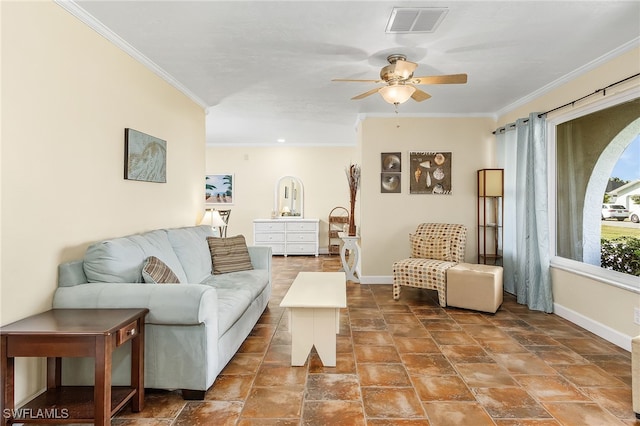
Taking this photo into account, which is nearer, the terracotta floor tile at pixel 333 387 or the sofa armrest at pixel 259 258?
the terracotta floor tile at pixel 333 387

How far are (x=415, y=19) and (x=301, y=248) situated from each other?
19.7ft

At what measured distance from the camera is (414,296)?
15.4 ft

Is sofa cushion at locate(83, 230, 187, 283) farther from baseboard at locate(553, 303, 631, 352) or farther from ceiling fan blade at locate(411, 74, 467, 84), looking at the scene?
baseboard at locate(553, 303, 631, 352)

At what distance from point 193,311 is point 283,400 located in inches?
30.1

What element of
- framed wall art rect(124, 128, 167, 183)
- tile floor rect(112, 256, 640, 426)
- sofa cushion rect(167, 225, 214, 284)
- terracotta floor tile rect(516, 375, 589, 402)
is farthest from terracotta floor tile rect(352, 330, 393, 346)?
framed wall art rect(124, 128, 167, 183)

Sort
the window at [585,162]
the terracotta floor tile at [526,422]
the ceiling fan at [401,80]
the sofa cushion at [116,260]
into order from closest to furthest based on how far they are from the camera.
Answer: the terracotta floor tile at [526,422] → the sofa cushion at [116,260] → the ceiling fan at [401,80] → the window at [585,162]

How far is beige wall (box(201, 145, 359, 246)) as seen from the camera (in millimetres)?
8211

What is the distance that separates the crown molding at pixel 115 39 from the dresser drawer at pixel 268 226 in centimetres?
409

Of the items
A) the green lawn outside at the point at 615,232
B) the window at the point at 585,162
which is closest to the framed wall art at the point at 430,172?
the window at the point at 585,162

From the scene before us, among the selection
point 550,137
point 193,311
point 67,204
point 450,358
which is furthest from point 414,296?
point 67,204

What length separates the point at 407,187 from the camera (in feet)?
17.5

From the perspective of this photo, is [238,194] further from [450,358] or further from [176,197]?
[450,358]

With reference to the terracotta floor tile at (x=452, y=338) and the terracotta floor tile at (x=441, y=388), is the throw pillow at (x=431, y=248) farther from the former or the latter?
the terracotta floor tile at (x=441, y=388)

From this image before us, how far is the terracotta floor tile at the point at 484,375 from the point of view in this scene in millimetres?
2398
